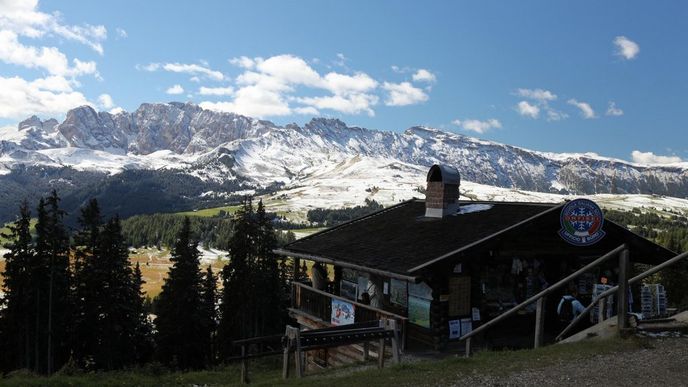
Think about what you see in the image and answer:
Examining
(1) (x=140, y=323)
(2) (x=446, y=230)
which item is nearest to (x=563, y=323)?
(2) (x=446, y=230)

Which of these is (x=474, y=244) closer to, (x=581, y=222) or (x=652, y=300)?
(x=581, y=222)

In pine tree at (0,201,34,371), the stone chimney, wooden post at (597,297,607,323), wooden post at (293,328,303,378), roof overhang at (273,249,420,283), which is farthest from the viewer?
pine tree at (0,201,34,371)

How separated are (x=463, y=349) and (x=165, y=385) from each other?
27.3 feet

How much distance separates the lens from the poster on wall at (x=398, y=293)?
58.3 feet

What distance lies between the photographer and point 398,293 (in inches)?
715

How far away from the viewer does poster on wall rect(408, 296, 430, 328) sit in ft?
52.6

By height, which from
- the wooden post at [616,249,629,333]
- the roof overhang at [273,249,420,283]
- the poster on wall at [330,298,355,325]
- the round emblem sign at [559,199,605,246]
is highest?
the round emblem sign at [559,199,605,246]

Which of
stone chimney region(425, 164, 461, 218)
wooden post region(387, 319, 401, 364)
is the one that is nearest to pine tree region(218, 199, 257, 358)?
stone chimney region(425, 164, 461, 218)

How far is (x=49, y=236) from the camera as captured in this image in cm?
4034

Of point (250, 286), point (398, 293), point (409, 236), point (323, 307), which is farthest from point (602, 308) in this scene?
point (250, 286)

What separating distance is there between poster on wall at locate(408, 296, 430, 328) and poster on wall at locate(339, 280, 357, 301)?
4427mm

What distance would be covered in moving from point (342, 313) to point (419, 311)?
3382 mm

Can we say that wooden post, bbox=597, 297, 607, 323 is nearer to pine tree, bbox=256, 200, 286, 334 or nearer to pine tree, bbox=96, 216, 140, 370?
pine tree, bbox=96, 216, 140, 370

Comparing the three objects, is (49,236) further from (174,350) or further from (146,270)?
(146,270)
